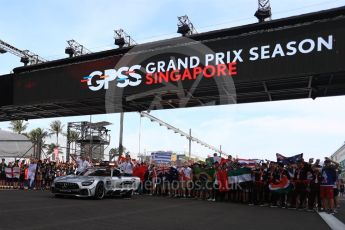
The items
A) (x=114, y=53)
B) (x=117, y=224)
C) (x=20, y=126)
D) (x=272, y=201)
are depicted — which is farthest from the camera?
(x=20, y=126)

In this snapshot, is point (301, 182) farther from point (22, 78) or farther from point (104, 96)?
point (22, 78)

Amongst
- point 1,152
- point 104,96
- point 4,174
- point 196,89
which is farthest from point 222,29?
point 1,152

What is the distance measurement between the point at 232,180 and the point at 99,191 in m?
5.88

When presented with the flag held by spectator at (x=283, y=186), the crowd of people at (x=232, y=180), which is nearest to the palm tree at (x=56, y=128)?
the crowd of people at (x=232, y=180)

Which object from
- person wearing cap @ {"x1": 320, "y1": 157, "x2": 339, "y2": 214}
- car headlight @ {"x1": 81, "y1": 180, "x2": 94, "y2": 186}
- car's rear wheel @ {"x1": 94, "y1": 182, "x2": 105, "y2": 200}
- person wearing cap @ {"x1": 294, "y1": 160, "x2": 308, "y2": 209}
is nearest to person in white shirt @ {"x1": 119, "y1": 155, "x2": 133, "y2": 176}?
car's rear wheel @ {"x1": 94, "y1": 182, "x2": 105, "y2": 200}

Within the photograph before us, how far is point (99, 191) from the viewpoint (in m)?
15.0

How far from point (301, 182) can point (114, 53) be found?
9.76 meters

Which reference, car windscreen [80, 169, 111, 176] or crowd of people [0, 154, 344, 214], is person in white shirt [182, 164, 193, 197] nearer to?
crowd of people [0, 154, 344, 214]

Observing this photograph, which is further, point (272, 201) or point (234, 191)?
point (234, 191)

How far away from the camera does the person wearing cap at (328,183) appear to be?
565 inches

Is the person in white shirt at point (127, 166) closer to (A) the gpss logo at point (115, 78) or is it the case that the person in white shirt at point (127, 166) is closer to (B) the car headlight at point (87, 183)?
(A) the gpss logo at point (115, 78)

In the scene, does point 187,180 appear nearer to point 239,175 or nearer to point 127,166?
point 239,175

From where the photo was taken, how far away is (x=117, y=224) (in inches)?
332

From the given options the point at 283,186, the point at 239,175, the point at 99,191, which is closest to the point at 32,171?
the point at 99,191
